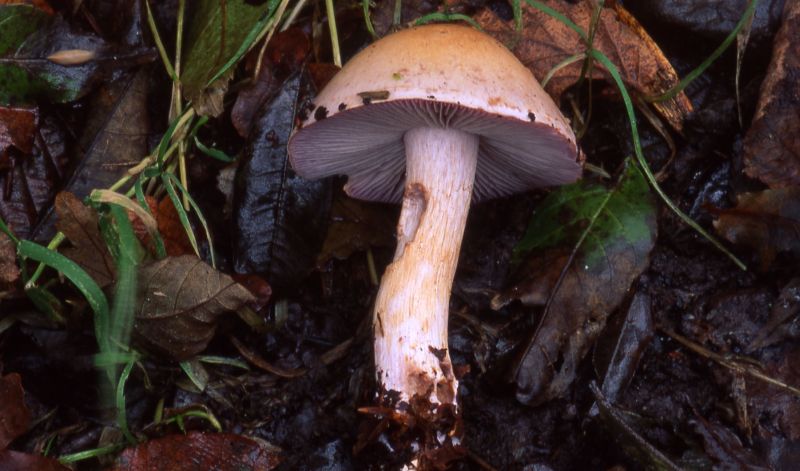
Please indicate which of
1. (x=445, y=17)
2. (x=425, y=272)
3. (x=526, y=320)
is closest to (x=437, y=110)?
(x=425, y=272)

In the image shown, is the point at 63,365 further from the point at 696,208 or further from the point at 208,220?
the point at 696,208

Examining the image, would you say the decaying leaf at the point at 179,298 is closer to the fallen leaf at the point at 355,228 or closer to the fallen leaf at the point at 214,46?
the fallen leaf at the point at 355,228

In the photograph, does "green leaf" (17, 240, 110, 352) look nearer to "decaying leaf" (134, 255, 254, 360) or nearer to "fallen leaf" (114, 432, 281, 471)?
"decaying leaf" (134, 255, 254, 360)

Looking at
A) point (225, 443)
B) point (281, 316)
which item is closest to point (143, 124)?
point (281, 316)

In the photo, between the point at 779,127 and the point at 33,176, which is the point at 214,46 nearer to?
the point at 33,176

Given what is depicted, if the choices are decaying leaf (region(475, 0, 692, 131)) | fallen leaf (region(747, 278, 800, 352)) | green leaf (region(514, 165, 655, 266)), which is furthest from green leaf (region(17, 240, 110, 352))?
fallen leaf (region(747, 278, 800, 352))

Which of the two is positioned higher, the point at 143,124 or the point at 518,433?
the point at 143,124
